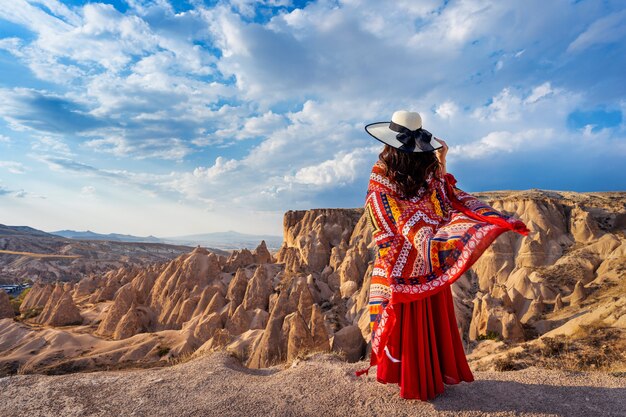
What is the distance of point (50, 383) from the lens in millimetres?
5312

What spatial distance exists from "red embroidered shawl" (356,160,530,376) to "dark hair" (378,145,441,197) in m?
0.07

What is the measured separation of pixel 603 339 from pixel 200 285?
29.9 meters

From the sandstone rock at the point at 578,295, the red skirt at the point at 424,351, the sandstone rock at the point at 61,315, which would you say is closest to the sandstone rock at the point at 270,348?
the red skirt at the point at 424,351

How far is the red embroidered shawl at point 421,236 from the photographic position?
10.1 ft

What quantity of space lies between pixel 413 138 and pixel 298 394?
3165 mm

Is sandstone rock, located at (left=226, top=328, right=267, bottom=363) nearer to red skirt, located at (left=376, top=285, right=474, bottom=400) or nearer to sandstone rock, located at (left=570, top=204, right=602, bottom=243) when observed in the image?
red skirt, located at (left=376, top=285, right=474, bottom=400)

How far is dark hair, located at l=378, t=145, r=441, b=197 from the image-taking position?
350 centimetres

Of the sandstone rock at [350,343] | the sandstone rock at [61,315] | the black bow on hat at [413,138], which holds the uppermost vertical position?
the black bow on hat at [413,138]

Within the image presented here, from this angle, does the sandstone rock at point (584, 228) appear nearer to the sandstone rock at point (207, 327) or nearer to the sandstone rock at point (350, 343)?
the sandstone rock at point (350, 343)

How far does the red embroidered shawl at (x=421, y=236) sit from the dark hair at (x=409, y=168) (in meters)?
0.07

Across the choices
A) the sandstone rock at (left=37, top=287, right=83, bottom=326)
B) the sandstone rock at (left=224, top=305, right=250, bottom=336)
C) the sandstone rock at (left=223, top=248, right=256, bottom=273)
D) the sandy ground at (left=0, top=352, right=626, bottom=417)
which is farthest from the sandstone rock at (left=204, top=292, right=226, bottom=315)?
the sandy ground at (left=0, top=352, right=626, bottom=417)

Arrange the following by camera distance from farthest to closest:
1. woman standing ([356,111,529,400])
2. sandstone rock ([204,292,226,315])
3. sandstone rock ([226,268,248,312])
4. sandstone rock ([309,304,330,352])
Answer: sandstone rock ([226,268,248,312]) → sandstone rock ([204,292,226,315]) → sandstone rock ([309,304,330,352]) → woman standing ([356,111,529,400])

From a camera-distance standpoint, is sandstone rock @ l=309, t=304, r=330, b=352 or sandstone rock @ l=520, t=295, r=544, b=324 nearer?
sandstone rock @ l=309, t=304, r=330, b=352

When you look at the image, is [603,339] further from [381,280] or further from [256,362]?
[256,362]
